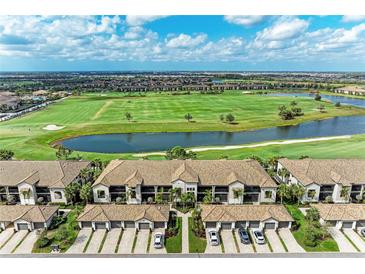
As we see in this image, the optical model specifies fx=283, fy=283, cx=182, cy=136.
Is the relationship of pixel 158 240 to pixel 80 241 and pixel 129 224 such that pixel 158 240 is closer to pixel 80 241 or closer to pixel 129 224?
pixel 129 224

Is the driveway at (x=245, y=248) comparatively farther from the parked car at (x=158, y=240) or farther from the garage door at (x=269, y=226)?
the parked car at (x=158, y=240)

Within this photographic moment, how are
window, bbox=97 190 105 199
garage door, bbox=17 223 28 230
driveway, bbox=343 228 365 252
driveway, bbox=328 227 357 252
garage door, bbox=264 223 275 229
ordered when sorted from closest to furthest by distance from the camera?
driveway, bbox=328 227 357 252 → driveway, bbox=343 228 365 252 → garage door, bbox=17 223 28 230 → garage door, bbox=264 223 275 229 → window, bbox=97 190 105 199

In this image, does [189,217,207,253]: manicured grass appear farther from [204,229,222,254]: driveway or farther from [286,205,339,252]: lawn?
[286,205,339,252]: lawn

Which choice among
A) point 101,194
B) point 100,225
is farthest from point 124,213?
point 101,194

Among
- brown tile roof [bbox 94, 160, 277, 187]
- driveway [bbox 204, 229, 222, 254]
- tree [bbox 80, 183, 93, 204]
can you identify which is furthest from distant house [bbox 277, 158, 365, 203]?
tree [bbox 80, 183, 93, 204]

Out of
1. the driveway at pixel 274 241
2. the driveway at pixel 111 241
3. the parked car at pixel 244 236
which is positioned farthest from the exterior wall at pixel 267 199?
the driveway at pixel 111 241
